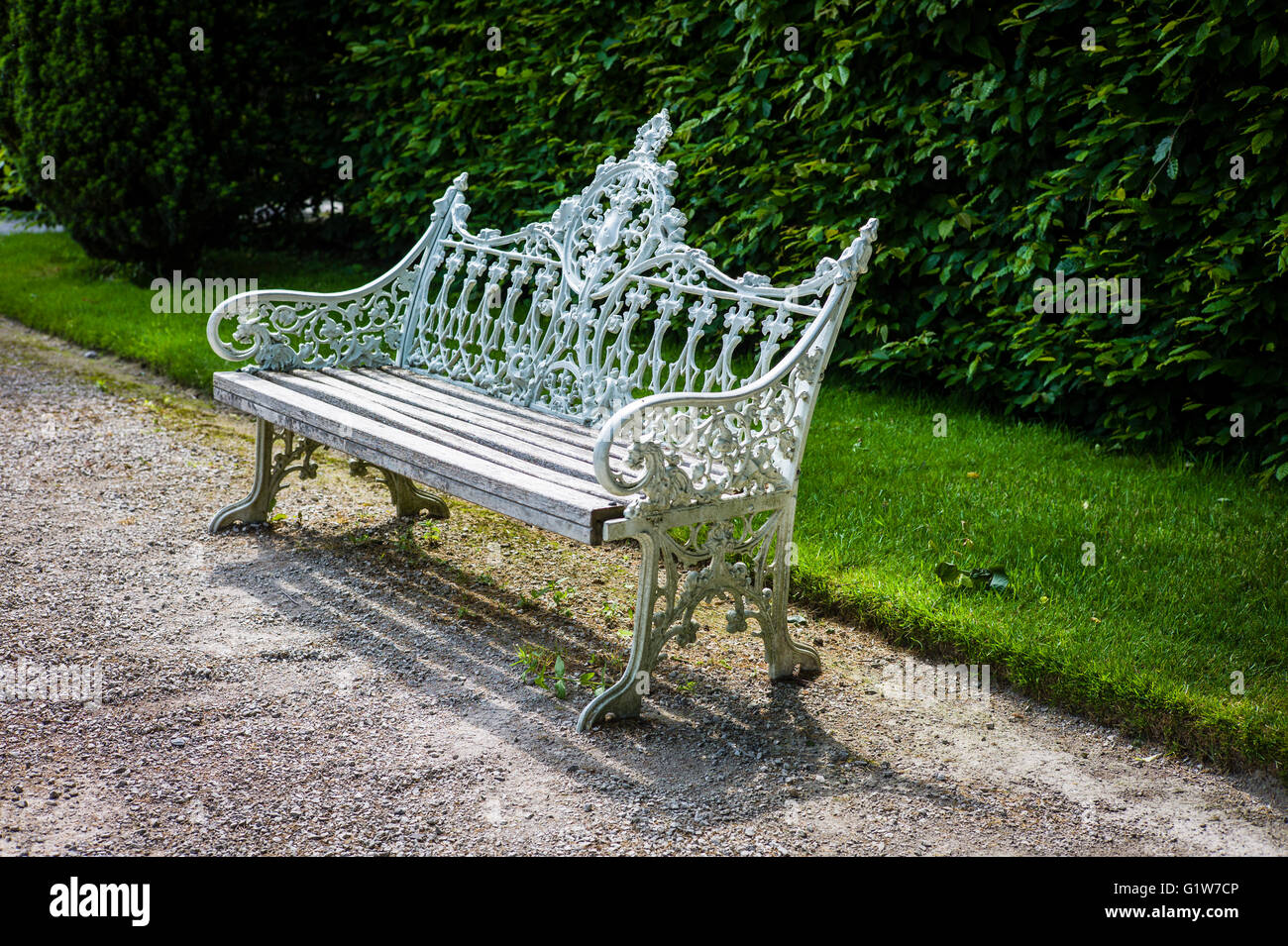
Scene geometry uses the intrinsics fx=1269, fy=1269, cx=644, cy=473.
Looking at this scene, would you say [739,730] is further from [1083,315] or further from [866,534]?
[1083,315]

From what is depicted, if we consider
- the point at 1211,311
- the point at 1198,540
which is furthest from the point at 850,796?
the point at 1211,311

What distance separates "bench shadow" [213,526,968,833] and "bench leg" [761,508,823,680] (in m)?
0.06

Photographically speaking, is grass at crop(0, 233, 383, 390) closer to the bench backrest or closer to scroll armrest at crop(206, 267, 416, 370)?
scroll armrest at crop(206, 267, 416, 370)

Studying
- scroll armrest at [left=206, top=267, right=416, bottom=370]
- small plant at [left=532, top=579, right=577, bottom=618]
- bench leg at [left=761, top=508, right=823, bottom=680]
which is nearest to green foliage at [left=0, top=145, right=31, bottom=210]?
scroll armrest at [left=206, top=267, right=416, bottom=370]

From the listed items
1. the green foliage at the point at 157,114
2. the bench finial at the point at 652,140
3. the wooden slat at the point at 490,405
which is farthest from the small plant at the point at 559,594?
the green foliage at the point at 157,114

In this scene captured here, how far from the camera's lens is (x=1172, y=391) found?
577 cm

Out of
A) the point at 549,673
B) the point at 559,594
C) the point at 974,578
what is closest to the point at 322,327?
the point at 559,594

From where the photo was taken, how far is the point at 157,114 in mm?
9180

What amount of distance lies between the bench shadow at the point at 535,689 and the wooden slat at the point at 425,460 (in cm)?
54

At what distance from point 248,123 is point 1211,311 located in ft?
23.2

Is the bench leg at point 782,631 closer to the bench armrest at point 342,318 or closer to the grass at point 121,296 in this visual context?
the bench armrest at point 342,318

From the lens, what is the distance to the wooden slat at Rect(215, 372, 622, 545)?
3.53 meters

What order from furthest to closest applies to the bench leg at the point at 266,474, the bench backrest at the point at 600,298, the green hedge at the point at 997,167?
the green hedge at the point at 997,167 < the bench leg at the point at 266,474 < the bench backrest at the point at 600,298

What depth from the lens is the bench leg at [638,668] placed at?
3.55 meters
